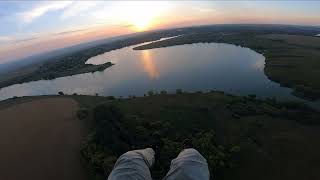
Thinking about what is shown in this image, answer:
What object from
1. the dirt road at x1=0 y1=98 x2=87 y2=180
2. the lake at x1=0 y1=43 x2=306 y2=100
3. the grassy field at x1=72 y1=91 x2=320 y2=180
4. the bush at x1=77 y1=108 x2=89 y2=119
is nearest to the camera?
the grassy field at x1=72 y1=91 x2=320 y2=180

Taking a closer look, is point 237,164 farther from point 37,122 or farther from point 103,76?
point 103,76

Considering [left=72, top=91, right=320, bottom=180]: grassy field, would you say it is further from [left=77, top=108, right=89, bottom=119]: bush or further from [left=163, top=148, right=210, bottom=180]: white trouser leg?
[left=163, top=148, right=210, bottom=180]: white trouser leg

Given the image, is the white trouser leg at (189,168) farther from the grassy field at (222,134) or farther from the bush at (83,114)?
the bush at (83,114)

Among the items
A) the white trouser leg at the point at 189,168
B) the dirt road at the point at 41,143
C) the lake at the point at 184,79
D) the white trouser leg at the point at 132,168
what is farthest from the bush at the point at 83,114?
the white trouser leg at the point at 189,168

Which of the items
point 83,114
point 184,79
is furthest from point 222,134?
point 184,79

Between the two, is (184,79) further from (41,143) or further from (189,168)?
(189,168)

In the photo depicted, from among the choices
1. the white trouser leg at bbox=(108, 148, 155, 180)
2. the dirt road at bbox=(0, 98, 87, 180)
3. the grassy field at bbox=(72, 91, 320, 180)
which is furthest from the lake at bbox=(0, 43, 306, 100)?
the white trouser leg at bbox=(108, 148, 155, 180)

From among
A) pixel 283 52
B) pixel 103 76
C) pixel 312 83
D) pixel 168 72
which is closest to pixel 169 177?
pixel 312 83
